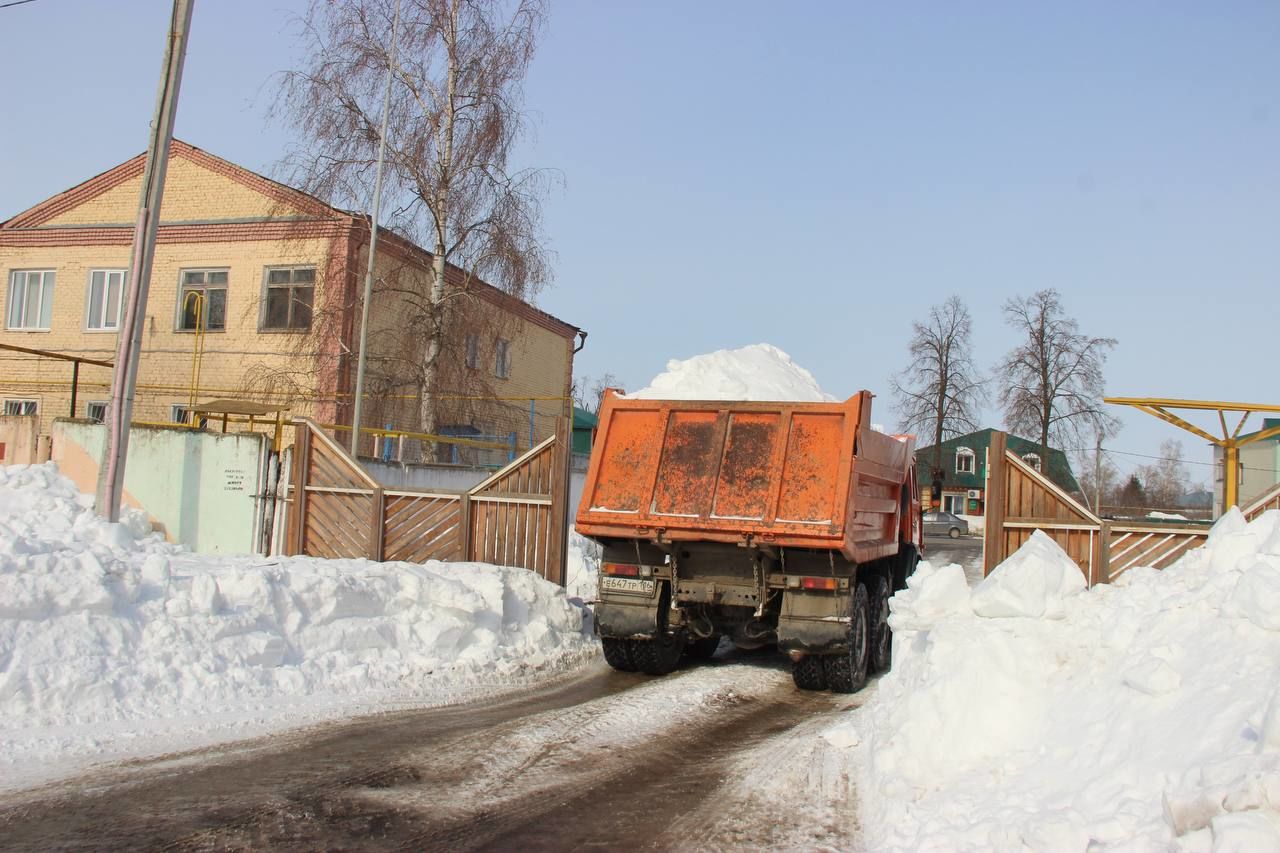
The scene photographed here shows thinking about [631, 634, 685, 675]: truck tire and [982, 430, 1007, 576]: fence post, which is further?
[982, 430, 1007, 576]: fence post

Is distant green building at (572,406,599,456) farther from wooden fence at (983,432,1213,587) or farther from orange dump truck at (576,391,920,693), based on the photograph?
orange dump truck at (576,391,920,693)

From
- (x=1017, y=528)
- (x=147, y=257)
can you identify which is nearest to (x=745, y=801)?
(x=1017, y=528)

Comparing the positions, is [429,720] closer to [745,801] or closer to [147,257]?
[745,801]

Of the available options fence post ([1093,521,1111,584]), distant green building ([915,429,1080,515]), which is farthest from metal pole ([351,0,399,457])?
distant green building ([915,429,1080,515])

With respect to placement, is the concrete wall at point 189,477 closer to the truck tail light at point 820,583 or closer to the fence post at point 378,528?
the fence post at point 378,528

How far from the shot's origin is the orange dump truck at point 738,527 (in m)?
9.28

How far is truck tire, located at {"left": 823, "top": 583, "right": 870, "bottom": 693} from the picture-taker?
962 cm

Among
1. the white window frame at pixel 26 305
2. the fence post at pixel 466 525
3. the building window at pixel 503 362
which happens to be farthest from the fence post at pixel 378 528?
the white window frame at pixel 26 305

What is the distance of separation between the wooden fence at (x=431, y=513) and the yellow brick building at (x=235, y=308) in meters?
7.37

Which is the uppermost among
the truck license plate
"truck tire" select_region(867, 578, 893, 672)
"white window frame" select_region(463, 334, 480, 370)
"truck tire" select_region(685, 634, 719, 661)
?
"white window frame" select_region(463, 334, 480, 370)

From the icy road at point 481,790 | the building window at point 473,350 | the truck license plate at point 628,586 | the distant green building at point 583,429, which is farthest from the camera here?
the distant green building at point 583,429

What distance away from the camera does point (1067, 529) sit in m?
10.7

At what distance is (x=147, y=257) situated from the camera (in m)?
12.0

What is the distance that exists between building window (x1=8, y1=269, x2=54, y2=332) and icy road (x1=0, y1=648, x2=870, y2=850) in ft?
77.3
